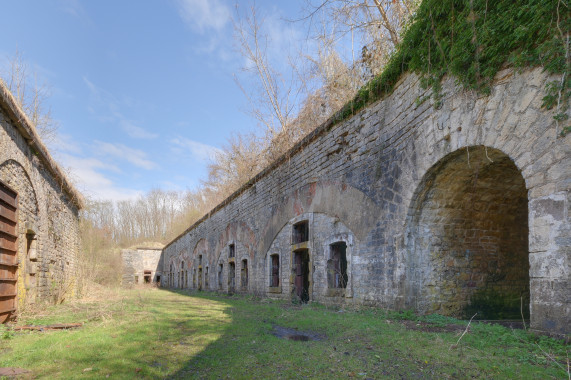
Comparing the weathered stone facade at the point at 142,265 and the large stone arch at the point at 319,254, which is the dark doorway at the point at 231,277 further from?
the weathered stone facade at the point at 142,265

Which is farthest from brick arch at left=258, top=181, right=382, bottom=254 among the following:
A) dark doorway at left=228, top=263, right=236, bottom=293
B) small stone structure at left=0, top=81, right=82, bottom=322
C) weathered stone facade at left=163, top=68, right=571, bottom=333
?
small stone structure at left=0, top=81, right=82, bottom=322

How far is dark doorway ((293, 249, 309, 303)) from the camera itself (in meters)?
10.6

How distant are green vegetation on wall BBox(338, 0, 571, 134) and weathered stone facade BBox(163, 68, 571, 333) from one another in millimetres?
173

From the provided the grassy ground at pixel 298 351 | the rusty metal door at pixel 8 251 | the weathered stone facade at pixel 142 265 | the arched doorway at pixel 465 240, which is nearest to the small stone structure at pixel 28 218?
the rusty metal door at pixel 8 251

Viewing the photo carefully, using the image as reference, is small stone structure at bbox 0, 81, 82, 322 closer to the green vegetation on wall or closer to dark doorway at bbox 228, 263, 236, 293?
dark doorway at bbox 228, 263, 236, 293

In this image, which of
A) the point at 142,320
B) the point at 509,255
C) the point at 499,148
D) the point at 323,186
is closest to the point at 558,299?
the point at 499,148

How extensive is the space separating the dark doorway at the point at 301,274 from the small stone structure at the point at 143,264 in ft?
102

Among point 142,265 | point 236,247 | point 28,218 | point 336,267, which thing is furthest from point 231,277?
point 142,265

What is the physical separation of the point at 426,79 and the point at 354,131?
2405 millimetres

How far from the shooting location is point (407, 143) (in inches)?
254

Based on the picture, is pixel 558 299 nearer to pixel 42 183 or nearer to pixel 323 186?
pixel 323 186

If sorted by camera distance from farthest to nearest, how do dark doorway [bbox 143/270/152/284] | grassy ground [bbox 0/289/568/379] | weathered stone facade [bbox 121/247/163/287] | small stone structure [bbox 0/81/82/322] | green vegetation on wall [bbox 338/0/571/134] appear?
1. dark doorway [bbox 143/270/152/284]
2. weathered stone facade [bbox 121/247/163/287]
3. small stone structure [bbox 0/81/82/322]
4. green vegetation on wall [bbox 338/0/571/134]
5. grassy ground [bbox 0/289/568/379]

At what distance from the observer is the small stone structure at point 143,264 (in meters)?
37.6

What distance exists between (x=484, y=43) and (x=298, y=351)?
178 inches
